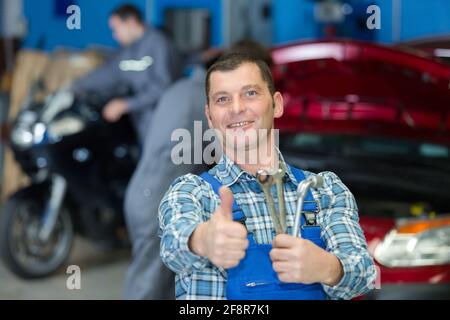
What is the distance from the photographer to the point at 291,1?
4023mm

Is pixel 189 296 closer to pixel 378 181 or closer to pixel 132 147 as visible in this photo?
pixel 378 181

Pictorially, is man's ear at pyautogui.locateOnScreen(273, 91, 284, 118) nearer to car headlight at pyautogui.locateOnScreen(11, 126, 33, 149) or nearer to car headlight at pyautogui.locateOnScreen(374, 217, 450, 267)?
car headlight at pyautogui.locateOnScreen(374, 217, 450, 267)

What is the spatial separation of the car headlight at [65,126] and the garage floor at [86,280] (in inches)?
26.0

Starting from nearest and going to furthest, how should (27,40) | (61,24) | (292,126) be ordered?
(292,126) < (61,24) < (27,40)

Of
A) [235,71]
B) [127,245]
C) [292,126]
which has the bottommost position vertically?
[127,245]

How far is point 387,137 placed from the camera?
2.44 m

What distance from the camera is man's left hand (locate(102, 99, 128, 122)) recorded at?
340 cm

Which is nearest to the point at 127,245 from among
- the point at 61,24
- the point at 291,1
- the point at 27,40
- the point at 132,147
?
the point at 132,147

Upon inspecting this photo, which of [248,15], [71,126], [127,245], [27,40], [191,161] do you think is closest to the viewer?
[191,161]

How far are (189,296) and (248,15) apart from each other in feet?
12.1

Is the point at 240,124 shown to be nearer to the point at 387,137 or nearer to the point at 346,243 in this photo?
the point at 346,243

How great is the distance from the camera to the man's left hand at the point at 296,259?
0.84m

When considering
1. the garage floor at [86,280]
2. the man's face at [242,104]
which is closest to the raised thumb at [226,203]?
the man's face at [242,104]

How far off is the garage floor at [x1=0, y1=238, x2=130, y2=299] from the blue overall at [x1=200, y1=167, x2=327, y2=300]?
6.89 ft
